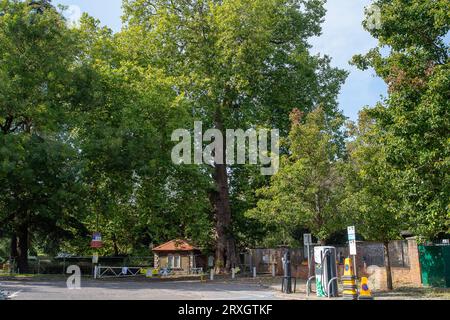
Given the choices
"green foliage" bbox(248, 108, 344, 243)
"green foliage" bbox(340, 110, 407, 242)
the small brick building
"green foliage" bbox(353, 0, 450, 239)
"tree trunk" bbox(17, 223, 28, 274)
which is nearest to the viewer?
"green foliage" bbox(353, 0, 450, 239)

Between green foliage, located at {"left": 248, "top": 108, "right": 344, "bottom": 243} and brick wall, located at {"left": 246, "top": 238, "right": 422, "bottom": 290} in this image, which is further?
green foliage, located at {"left": 248, "top": 108, "right": 344, "bottom": 243}

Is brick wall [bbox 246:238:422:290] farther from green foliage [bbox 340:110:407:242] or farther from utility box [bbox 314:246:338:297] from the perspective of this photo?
utility box [bbox 314:246:338:297]

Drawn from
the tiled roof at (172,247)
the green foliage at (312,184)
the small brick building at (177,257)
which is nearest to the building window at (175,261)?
the small brick building at (177,257)

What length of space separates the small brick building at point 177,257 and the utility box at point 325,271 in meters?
26.0

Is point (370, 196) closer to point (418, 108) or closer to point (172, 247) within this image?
point (418, 108)

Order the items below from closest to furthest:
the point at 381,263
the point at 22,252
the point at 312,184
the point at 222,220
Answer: the point at 312,184
the point at 381,263
the point at 22,252
the point at 222,220

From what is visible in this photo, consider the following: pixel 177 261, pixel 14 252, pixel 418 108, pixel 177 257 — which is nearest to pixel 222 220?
pixel 177 257

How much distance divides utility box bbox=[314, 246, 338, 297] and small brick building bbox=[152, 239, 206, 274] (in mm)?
26034

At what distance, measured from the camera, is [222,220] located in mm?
38031

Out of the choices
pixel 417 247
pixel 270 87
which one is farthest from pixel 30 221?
pixel 417 247

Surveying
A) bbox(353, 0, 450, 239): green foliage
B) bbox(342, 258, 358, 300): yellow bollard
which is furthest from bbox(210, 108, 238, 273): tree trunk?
bbox(342, 258, 358, 300): yellow bollard

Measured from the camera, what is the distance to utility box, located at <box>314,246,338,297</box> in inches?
755

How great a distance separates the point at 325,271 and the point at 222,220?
1910 centimetres

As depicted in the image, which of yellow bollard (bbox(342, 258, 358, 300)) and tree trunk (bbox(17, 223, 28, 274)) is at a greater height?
tree trunk (bbox(17, 223, 28, 274))
